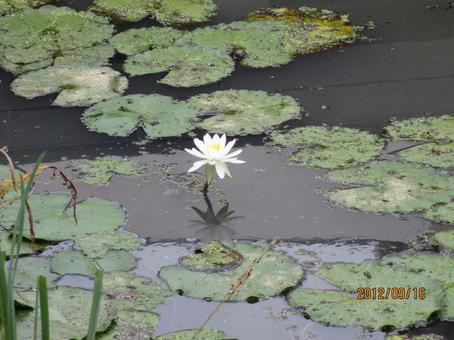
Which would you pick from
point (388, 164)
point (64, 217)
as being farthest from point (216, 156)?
point (388, 164)

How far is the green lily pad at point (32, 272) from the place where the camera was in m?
2.49

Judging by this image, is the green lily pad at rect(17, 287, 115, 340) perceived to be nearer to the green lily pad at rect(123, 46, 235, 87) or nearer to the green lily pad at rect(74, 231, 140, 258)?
the green lily pad at rect(74, 231, 140, 258)

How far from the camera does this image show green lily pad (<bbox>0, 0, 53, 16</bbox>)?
452 centimetres

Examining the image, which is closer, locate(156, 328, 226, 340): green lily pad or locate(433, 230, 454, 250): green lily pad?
locate(156, 328, 226, 340): green lily pad

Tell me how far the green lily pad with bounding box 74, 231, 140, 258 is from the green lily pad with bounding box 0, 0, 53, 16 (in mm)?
2189

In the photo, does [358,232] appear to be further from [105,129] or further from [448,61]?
[448,61]

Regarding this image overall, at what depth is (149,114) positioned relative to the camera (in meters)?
3.43

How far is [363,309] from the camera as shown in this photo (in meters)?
2.34

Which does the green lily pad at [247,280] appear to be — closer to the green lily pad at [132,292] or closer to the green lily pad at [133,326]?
the green lily pad at [132,292]

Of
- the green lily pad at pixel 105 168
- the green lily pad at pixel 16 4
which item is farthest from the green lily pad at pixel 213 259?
the green lily pad at pixel 16 4

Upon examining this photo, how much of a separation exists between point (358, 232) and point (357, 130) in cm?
68

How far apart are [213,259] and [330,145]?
0.85 m

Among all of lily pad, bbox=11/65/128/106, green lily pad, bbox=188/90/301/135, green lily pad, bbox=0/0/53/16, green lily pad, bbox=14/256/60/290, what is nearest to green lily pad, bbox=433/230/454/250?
green lily pad, bbox=188/90/301/135

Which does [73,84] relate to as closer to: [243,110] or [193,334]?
[243,110]
